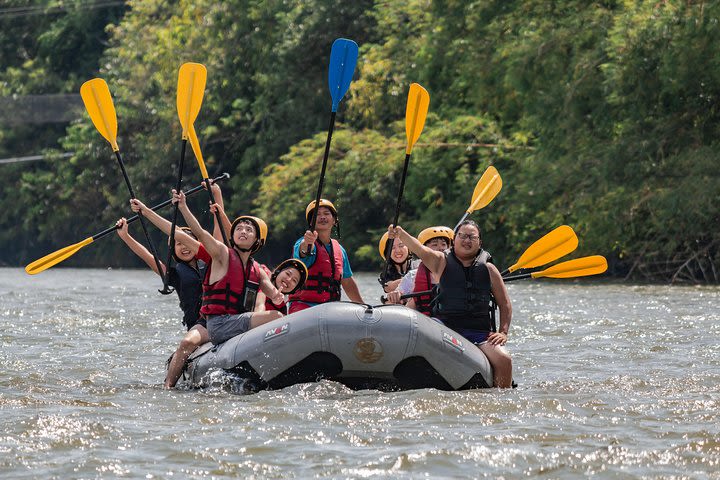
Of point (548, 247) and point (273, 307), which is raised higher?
point (548, 247)

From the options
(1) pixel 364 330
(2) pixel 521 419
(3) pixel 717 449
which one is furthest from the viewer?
(1) pixel 364 330

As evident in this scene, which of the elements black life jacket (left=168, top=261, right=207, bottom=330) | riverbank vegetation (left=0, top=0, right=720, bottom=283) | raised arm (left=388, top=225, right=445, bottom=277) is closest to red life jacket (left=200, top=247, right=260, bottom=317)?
black life jacket (left=168, top=261, right=207, bottom=330)

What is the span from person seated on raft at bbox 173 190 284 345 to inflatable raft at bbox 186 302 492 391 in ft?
1.14

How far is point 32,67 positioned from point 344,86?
3027cm

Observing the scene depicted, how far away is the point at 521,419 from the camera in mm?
6684

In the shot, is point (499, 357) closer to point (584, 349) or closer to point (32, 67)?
point (584, 349)

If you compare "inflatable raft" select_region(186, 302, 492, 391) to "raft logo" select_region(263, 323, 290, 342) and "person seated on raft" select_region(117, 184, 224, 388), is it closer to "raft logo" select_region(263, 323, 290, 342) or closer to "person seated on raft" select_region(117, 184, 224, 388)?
"raft logo" select_region(263, 323, 290, 342)

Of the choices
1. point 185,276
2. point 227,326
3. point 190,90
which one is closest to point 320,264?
point 227,326

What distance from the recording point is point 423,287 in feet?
28.1

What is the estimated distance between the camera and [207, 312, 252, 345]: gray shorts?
7.99 metres

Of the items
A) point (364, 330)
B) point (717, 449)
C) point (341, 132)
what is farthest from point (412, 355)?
point (341, 132)

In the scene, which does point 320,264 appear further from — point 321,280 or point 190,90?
point 190,90

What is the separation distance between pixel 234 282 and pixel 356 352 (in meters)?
1.06

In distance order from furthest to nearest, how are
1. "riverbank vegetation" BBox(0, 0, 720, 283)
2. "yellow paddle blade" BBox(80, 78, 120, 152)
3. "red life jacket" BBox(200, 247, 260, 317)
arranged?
1. "riverbank vegetation" BBox(0, 0, 720, 283)
2. "yellow paddle blade" BBox(80, 78, 120, 152)
3. "red life jacket" BBox(200, 247, 260, 317)
